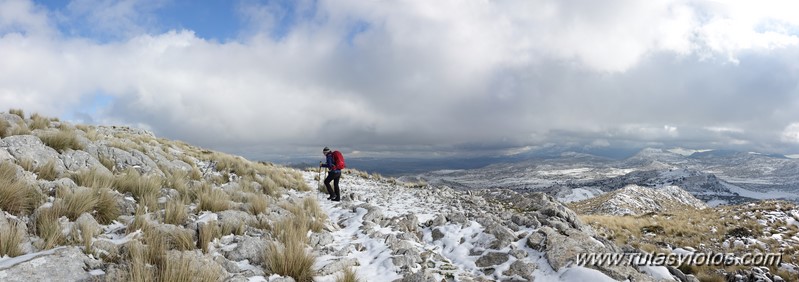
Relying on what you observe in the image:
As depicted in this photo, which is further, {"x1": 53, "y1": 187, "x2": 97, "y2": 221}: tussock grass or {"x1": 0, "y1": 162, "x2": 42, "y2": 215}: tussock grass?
{"x1": 53, "y1": 187, "x2": 97, "y2": 221}: tussock grass

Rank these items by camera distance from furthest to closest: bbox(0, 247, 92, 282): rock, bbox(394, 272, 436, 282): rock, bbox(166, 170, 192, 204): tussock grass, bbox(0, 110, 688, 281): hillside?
bbox(166, 170, 192, 204): tussock grass < bbox(394, 272, 436, 282): rock < bbox(0, 110, 688, 281): hillside < bbox(0, 247, 92, 282): rock

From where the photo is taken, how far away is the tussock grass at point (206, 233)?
21.2ft

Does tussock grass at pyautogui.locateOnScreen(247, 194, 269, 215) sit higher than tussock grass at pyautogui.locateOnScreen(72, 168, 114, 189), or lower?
lower

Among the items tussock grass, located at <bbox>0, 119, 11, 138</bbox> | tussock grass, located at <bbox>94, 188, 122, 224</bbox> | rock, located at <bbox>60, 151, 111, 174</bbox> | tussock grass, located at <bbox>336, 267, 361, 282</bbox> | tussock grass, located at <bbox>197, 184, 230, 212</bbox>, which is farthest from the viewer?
tussock grass, located at <bbox>0, 119, 11, 138</bbox>

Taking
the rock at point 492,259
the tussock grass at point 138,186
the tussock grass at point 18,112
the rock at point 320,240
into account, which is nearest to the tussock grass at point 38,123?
the tussock grass at point 18,112

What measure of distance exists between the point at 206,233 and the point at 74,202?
9.64ft

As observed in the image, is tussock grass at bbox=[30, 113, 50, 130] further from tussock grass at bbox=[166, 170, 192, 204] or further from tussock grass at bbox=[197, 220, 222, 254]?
tussock grass at bbox=[197, 220, 222, 254]

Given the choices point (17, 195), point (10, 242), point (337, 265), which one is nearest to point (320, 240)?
point (337, 265)

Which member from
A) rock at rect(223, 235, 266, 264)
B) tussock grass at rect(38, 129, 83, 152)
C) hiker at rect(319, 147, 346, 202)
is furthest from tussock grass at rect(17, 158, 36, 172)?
hiker at rect(319, 147, 346, 202)

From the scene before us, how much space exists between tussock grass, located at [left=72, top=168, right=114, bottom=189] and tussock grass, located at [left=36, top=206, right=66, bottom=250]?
8.56ft

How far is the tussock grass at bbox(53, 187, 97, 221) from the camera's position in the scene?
22.1 feet

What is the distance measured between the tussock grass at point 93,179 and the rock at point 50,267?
4.77m

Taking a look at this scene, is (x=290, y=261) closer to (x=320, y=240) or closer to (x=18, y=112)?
(x=320, y=240)

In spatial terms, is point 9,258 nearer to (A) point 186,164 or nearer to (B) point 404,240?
(B) point 404,240
